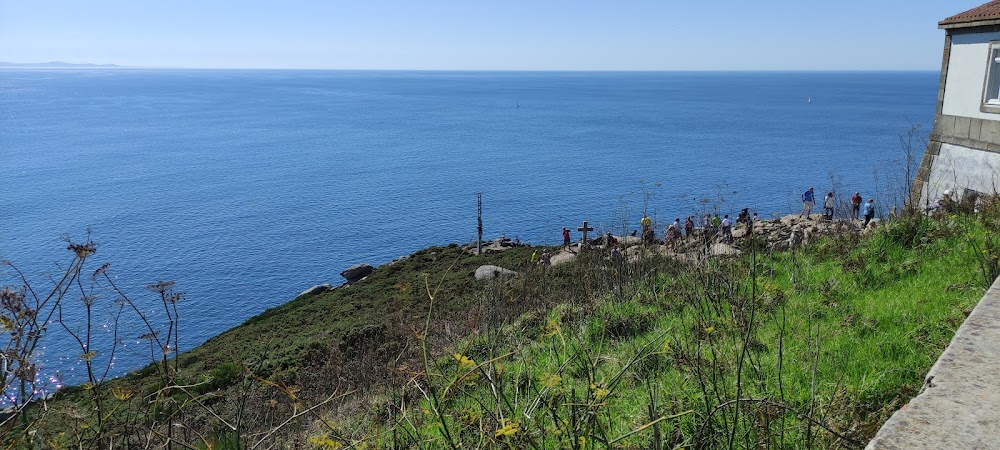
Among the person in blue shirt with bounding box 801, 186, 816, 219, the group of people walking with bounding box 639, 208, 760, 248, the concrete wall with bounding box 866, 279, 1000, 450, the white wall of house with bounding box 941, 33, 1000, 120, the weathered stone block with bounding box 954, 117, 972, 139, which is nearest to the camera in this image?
the concrete wall with bounding box 866, 279, 1000, 450

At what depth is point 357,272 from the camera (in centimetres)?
4053

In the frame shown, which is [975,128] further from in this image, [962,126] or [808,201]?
[808,201]

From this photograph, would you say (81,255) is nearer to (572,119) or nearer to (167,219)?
(167,219)

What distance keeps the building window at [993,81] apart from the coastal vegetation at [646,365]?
21.9ft

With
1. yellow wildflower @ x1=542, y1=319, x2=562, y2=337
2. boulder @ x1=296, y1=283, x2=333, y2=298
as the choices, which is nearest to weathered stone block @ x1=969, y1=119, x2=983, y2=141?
yellow wildflower @ x1=542, y1=319, x2=562, y2=337

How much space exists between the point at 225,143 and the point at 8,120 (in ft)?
180

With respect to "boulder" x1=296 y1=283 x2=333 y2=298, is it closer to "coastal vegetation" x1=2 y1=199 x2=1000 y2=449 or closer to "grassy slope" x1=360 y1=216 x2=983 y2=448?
"coastal vegetation" x1=2 y1=199 x2=1000 y2=449

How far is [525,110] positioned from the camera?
14538 centimetres

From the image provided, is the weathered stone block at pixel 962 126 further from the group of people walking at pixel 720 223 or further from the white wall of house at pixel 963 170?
the group of people walking at pixel 720 223

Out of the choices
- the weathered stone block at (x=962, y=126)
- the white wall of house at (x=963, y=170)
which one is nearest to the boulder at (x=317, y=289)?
the white wall of house at (x=963, y=170)

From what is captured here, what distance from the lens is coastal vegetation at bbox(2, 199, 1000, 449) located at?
3678 millimetres

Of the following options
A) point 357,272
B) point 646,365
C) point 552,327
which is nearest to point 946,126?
point 646,365

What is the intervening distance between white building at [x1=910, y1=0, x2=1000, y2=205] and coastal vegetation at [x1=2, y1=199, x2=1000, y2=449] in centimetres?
639

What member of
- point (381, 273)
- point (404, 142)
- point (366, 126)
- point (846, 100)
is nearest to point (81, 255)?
point (381, 273)
